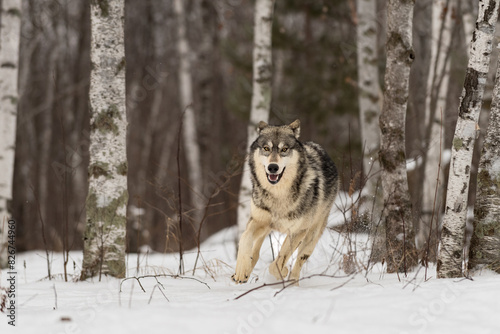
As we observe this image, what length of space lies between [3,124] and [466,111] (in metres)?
6.73

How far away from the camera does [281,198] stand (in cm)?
511

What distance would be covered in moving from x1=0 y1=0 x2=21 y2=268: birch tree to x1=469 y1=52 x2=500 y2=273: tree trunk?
21.7ft

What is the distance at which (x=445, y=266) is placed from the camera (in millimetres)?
4535

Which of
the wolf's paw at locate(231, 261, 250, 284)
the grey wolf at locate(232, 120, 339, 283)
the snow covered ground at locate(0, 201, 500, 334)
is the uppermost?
the grey wolf at locate(232, 120, 339, 283)

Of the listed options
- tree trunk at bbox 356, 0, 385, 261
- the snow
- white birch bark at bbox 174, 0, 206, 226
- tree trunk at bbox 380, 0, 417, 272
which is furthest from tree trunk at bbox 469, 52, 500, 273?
white birch bark at bbox 174, 0, 206, 226

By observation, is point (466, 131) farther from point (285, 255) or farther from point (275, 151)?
point (285, 255)

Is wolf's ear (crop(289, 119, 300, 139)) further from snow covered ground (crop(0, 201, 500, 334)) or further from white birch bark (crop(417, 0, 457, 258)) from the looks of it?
white birch bark (crop(417, 0, 457, 258))

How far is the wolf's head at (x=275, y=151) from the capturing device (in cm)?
486

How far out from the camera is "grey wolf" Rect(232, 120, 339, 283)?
16.4ft

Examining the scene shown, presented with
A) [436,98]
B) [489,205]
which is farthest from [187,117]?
[489,205]

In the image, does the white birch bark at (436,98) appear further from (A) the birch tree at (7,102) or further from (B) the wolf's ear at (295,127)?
(A) the birch tree at (7,102)

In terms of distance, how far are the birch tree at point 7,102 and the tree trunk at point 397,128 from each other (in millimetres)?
5676

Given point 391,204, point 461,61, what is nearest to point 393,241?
point 391,204

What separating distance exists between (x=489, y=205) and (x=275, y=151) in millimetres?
1882
